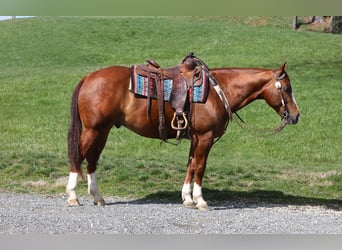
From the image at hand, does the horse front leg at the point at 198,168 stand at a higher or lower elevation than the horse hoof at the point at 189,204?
higher

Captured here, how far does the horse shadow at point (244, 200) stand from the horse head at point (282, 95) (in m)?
1.60

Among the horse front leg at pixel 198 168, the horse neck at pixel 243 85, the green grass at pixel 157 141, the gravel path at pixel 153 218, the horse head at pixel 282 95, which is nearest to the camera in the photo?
the gravel path at pixel 153 218

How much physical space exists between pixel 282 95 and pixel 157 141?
7612 millimetres

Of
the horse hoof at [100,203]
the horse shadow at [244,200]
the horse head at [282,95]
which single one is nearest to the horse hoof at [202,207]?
the horse shadow at [244,200]

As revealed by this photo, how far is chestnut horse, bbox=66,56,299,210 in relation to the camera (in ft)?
29.2

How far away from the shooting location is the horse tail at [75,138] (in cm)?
891

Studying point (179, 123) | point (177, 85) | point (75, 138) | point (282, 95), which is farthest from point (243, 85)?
point (75, 138)

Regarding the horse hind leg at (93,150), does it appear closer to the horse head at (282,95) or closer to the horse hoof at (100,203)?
the horse hoof at (100,203)

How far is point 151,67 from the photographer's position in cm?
914

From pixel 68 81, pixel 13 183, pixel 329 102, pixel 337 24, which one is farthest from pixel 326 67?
pixel 13 183

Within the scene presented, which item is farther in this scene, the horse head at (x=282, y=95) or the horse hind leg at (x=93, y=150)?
the horse head at (x=282, y=95)

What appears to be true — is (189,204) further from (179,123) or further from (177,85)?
(177,85)

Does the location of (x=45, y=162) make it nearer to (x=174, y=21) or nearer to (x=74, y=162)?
(x=74, y=162)

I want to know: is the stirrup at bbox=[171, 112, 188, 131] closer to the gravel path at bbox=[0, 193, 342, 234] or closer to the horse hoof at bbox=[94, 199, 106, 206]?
the gravel path at bbox=[0, 193, 342, 234]
